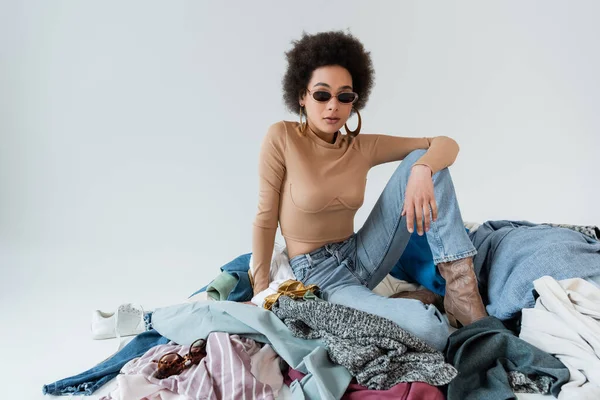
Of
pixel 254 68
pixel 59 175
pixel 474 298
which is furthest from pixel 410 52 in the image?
pixel 59 175

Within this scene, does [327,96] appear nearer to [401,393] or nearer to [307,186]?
[307,186]

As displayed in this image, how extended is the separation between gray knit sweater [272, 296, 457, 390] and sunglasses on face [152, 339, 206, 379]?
0.30 metres

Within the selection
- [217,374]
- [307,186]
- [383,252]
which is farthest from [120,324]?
[383,252]

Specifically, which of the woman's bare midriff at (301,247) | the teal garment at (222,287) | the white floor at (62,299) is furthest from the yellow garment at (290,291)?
the white floor at (62,299)

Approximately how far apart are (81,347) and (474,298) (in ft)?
4.99

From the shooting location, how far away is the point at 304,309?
1.74 metres

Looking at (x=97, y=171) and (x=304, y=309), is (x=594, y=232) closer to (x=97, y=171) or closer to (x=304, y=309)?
(x=304, y=309)

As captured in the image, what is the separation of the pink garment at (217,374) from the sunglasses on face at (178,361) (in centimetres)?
2

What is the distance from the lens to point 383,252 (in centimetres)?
213

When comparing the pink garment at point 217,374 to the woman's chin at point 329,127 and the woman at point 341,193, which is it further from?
the woman's chin at point 329,127

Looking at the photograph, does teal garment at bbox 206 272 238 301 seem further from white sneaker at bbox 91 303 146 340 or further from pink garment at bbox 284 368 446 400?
pink garment at bbox 284 368 446 400

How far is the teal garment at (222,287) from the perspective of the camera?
225 cm

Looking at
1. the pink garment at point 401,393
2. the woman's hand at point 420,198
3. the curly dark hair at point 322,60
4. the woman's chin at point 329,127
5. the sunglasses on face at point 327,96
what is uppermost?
the curly dark hair at point 322,60

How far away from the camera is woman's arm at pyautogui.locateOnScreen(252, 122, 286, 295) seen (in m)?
2.07
